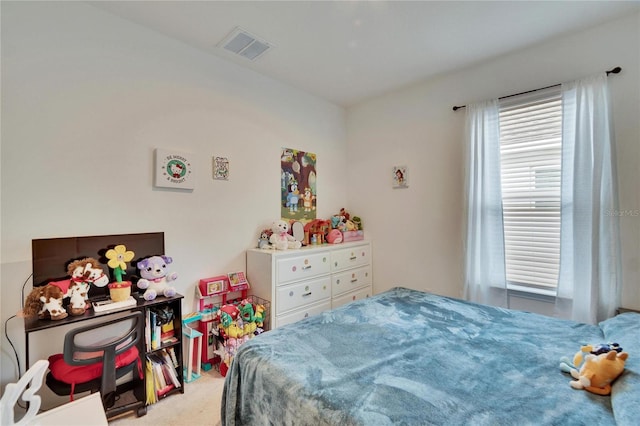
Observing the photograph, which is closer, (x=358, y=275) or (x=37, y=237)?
(x=37, y=237)

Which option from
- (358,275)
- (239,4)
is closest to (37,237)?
(239,4)

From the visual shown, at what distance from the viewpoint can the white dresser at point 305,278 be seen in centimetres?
265

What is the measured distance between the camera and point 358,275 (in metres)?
3.46

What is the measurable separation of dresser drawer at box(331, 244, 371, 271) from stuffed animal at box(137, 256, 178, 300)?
5.31ft

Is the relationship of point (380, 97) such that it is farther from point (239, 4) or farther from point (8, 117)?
point (8, 117)

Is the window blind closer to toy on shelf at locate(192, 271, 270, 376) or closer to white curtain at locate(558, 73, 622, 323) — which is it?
white curtain at locate(558, 73, 622, 323)

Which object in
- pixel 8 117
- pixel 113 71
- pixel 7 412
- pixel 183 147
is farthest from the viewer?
pixel 183 147

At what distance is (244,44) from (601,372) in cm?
295

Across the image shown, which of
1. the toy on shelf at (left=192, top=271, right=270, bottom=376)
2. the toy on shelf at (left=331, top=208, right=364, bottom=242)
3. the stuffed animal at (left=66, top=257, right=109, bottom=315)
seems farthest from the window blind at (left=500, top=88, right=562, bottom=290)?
the stuffed animal at (left=66, top=257, right=109, bottom=315)

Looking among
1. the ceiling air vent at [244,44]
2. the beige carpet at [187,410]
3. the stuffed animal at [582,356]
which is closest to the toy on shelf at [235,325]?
the beige carpet at [187,410]

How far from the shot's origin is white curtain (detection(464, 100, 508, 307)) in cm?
260

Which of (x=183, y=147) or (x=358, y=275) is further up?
(x=183, y=147)

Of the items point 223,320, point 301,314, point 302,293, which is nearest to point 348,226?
point 302,293

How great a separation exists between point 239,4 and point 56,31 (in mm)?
1190
